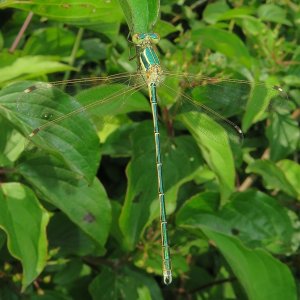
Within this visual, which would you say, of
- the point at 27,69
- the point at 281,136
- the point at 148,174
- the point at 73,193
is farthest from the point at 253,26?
the point at 73,193

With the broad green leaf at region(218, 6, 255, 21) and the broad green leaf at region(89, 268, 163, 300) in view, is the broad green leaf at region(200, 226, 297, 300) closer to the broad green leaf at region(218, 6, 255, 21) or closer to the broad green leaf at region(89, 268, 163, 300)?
the broad green leaf at region(89, 268, 163, 300)

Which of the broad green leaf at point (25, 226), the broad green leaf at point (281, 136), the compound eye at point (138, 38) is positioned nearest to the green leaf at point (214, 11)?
the broad green leaf at point (281, 136)

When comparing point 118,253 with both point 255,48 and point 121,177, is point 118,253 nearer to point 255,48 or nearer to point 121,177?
point 121,177

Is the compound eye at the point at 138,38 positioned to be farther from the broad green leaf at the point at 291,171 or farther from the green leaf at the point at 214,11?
the green leaf at the point at 214,11

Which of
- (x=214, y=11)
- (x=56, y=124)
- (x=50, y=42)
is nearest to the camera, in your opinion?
(x=56, y=124)

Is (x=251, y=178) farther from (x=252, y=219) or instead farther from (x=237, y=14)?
(x=237, y=14)

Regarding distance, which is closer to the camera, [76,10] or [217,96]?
[76,10]

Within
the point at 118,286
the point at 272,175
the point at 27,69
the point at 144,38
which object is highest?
the point at 144,38
